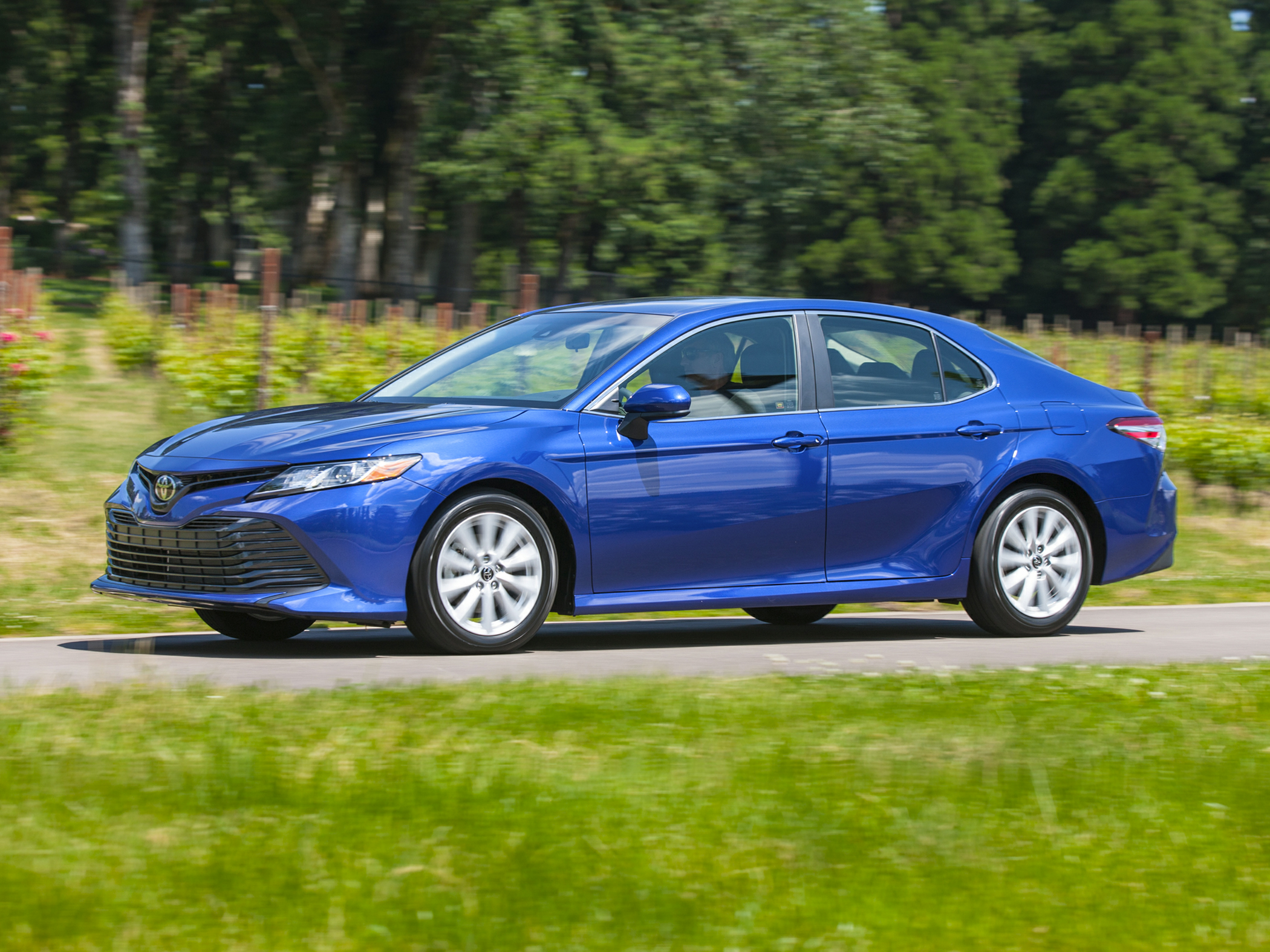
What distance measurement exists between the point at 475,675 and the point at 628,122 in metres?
31.8

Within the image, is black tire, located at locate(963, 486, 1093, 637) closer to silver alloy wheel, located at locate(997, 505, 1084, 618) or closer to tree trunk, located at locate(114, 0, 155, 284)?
silver alloy wheel, located at locate(997, 505, 1084, 618)

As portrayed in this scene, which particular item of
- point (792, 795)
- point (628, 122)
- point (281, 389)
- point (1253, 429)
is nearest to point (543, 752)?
point (792, 795)

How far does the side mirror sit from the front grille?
60.2 inches

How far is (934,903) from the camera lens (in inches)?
149

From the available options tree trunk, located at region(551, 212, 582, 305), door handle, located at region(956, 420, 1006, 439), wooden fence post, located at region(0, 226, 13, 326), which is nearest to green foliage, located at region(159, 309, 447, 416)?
wooden fence post, located at region(0, 226, 13, 326)

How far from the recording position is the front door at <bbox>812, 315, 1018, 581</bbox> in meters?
8.20

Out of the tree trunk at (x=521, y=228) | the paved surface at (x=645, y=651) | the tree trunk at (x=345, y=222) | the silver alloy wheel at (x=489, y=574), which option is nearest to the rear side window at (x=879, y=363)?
the paved surface at (x=645, y=651)

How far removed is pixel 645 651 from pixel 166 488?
2.29 m

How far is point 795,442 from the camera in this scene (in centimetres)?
801

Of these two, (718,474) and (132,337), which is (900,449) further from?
(132,337)

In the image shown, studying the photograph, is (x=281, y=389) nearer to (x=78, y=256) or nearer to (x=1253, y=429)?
(x=1253, y=429)

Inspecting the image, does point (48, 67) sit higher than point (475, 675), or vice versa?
point (48, 67)

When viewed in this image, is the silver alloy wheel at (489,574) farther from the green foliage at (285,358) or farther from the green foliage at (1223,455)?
the green foliage at (1223,455)

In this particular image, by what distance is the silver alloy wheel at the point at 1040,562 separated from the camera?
871 cm
